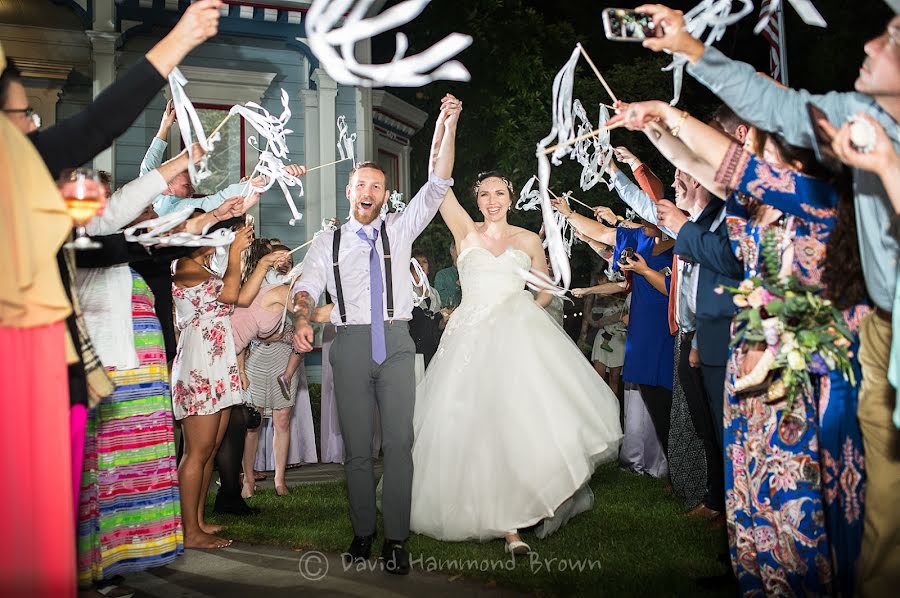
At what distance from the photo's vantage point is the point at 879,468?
2979 mm

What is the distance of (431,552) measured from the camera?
5215 millimetres

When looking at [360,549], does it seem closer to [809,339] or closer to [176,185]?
[176,185]

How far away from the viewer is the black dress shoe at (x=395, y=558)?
484 cm

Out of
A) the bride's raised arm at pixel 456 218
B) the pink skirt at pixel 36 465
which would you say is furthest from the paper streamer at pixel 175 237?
the bride's raised arm at pixel 456 218

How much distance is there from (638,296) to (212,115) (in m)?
6.44

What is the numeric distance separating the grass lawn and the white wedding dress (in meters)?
0.28

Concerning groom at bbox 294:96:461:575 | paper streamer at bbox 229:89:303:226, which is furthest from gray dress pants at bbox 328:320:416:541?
paper streamer at bbox 229:89:303:226

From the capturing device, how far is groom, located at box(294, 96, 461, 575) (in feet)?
16.8

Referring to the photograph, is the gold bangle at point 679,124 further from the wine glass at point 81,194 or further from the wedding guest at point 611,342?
the wedding guest at point 611,342

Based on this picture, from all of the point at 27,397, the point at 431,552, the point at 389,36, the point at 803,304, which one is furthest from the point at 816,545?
the point at 389,36

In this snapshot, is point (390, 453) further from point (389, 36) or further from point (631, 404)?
point (389, 36)

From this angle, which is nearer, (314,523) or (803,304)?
(803,304)

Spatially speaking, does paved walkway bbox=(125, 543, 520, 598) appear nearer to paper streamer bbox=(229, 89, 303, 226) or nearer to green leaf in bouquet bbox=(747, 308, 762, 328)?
green leaf in bouquet bbox=(747, 308, 762, 328)
